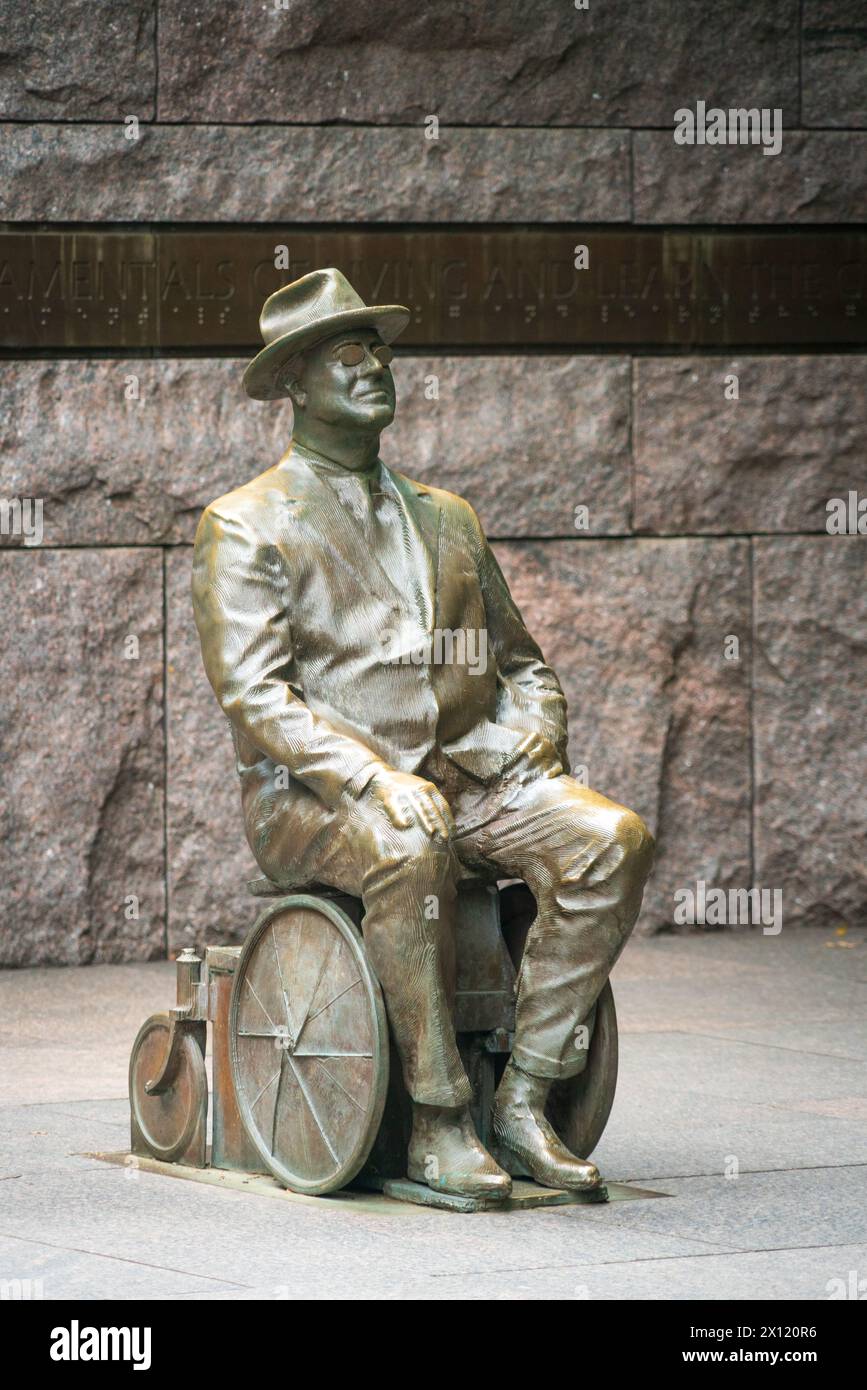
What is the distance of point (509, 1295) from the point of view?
4430mm

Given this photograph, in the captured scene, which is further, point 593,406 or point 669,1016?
point 593,406

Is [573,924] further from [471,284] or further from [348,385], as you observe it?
[471,284]

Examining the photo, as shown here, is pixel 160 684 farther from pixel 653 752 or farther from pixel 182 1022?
pixel 182 1022

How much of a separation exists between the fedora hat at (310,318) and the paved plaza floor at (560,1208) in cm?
192

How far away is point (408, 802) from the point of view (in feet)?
17.5

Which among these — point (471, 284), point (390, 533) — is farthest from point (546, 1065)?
point (471, 284)

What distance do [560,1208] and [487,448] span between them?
14.9ft

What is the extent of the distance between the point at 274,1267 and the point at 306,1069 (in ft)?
2.73

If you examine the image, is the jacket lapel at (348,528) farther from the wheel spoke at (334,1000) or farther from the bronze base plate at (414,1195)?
the bronze base plate at (414,1195)

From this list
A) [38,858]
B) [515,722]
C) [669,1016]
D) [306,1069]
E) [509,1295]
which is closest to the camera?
[509,1295]

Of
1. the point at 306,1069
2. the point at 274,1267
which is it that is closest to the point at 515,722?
the point at 306,1069

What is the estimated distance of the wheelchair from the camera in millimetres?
5367

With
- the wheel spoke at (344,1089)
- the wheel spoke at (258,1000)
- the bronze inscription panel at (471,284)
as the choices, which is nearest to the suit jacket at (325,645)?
the wheel spoke at (258,1000)

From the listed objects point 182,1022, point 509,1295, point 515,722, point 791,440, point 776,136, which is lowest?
point 509,1295
